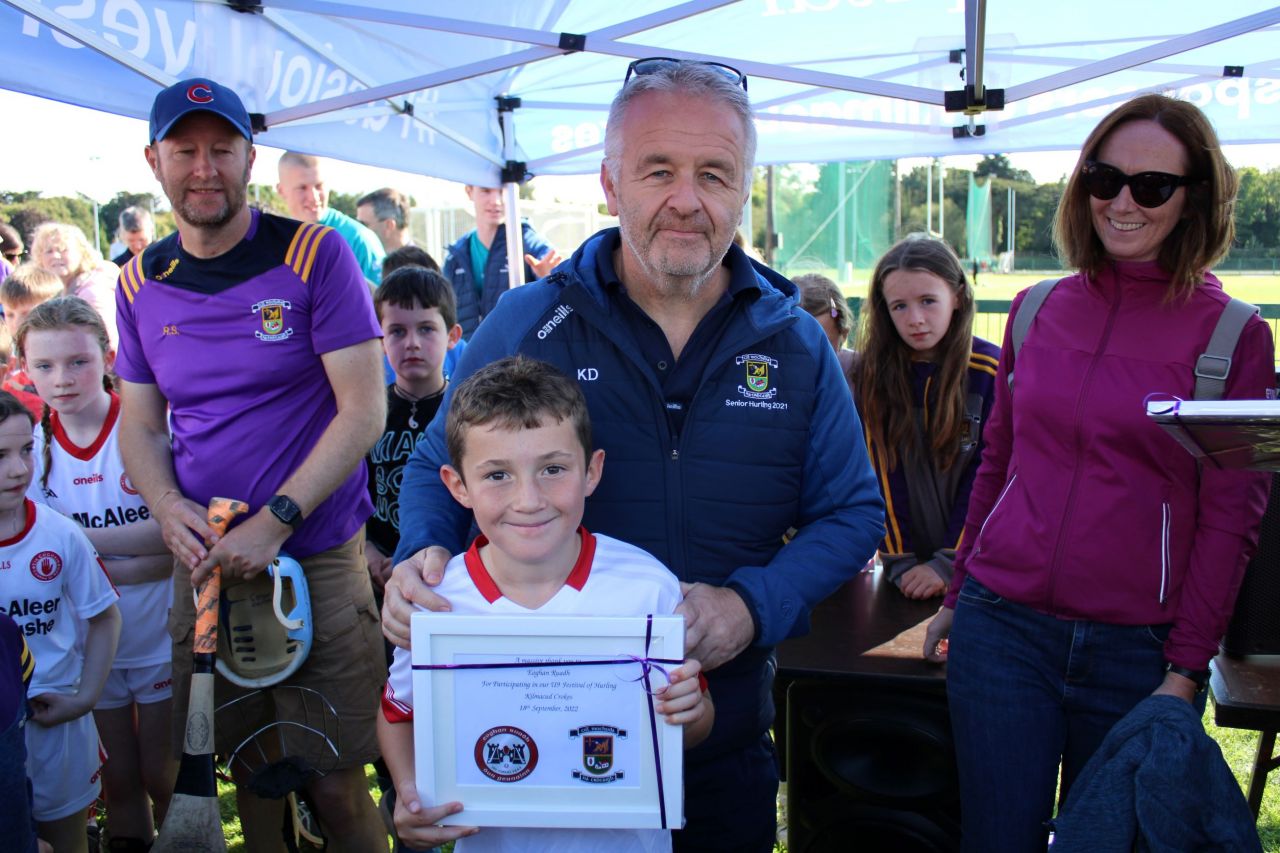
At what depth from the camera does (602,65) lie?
6.04m

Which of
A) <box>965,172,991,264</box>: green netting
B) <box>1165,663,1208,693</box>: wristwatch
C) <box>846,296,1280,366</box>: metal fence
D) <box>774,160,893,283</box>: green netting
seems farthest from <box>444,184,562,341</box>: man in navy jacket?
<box>965,172,991,264</box>: green netting

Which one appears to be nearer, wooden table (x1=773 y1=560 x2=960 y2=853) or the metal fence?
wooden table (x1=773 y1=560 x2=960 y2=853)

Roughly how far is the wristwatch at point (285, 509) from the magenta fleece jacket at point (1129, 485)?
177 cm

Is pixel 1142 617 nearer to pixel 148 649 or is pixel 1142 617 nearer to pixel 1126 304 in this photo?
pixel 1126 304

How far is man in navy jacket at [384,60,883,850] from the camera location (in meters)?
1.88

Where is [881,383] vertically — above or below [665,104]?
below

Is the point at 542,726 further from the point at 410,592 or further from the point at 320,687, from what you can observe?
the point at 320,687

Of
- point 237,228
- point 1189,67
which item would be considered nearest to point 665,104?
point 237,228

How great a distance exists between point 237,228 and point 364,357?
0.50m

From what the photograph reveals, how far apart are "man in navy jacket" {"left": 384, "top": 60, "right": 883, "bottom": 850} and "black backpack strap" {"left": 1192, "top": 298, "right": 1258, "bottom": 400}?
2.17ft

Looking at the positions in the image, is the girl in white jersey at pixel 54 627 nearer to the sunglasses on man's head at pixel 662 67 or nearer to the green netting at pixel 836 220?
the sunglasses on man's head at pixel 662 67

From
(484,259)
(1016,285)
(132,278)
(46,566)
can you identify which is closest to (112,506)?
(46,566)

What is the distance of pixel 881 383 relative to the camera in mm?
3434

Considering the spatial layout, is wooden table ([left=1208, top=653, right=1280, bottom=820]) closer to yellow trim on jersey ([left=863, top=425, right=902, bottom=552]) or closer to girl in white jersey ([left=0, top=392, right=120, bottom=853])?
yellow trim on jersey ([left=863, top=425, right=902, bottom=552])
